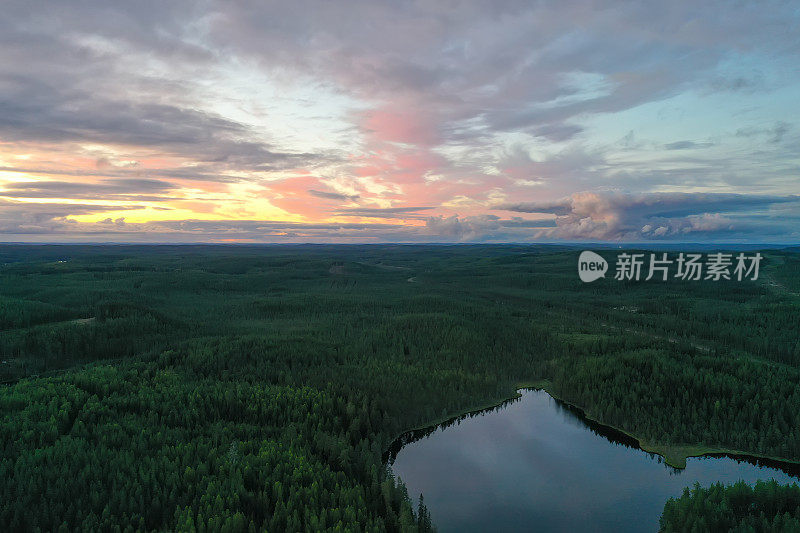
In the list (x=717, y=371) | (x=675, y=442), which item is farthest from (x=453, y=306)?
(x=675, y=442)

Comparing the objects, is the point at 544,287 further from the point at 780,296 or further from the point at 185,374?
the point at 185,374

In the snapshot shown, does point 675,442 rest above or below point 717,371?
below

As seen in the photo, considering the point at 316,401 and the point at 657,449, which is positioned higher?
the point at 316,401

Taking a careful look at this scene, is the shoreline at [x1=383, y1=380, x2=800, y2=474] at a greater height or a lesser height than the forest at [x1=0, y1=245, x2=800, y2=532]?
lesser

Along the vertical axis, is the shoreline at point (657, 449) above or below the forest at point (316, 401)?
below

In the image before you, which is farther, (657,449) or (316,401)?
(316,401)

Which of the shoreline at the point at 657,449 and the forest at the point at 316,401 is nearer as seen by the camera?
the forest at the point at 316,401

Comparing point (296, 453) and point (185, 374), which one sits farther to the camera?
point (185, 374)

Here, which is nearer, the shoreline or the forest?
the forest
